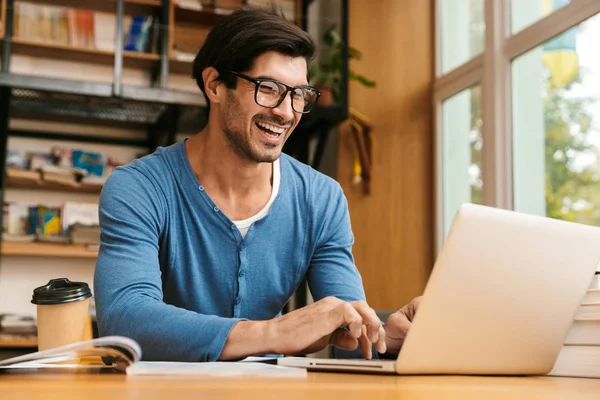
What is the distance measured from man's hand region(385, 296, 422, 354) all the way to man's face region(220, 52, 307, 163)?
1.60ft

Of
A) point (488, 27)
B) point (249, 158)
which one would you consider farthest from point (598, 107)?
point (249, 158)

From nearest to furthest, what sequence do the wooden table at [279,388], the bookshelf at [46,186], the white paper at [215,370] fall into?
the wooden table at [279,388] < the white paper at [215,370] < the bookshelf at [46,186]

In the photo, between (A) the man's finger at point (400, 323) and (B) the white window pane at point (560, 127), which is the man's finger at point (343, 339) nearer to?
(A) the man's finger at point (400, 323)

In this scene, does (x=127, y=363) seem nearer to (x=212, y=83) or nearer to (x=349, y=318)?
(x=349, y=318)

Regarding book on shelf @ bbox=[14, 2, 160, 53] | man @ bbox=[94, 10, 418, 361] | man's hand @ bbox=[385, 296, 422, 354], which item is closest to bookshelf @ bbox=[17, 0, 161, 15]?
book on shelf @ bbox=[14, 2, 160, 53]

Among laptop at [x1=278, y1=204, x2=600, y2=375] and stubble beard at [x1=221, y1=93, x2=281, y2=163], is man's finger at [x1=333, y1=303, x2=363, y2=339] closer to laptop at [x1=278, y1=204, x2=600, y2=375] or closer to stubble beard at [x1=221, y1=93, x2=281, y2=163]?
laptop at [x1=278, y1=204, x2=600, y2=375]

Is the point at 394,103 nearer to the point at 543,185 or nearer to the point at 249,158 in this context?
the point at 543,185

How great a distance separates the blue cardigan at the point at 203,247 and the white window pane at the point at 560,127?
2.13m

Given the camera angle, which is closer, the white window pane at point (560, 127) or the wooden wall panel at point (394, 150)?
the white window pane at point (560, 127)

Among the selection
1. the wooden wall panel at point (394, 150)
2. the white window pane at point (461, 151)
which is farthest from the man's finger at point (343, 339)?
the wooden wall panel at point (394, 150)

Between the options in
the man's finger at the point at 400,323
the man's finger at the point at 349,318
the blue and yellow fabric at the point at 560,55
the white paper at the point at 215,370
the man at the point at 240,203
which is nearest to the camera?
the white paper at the point at 215,370

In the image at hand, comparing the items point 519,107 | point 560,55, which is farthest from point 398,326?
point 519,107

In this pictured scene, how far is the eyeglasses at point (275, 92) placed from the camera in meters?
1.46

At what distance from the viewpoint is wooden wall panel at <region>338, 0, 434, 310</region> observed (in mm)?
4594
